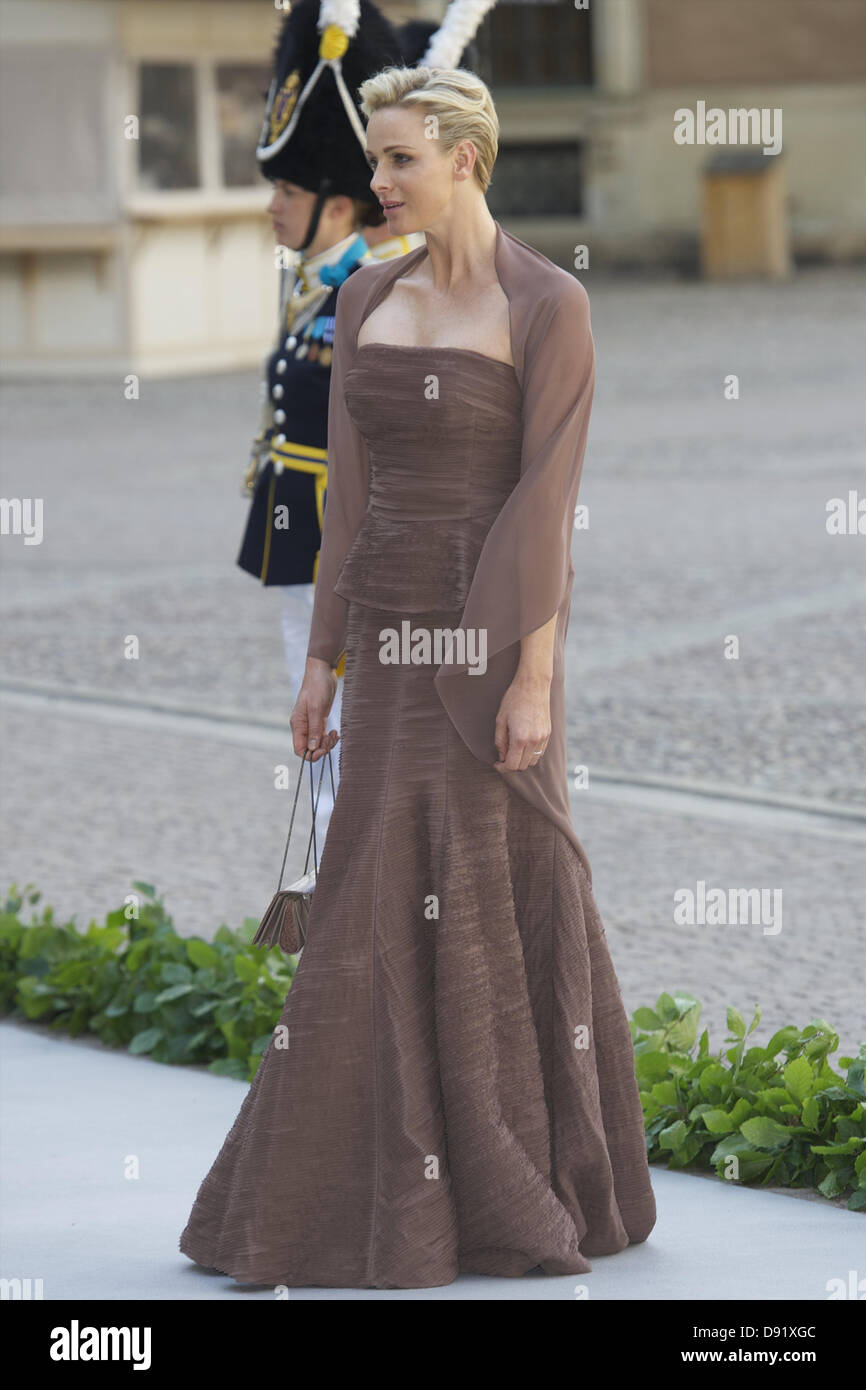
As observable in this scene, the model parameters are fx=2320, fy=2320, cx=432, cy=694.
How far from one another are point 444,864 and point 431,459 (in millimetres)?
635

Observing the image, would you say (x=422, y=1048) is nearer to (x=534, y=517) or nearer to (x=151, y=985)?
(x=534, y=517)

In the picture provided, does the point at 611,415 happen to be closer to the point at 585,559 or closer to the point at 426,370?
the point at 585,559

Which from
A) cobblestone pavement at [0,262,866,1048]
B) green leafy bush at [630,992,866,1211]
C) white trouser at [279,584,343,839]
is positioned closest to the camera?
green leafy bush at [630,992,866,1211]

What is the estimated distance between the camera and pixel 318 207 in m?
5.02

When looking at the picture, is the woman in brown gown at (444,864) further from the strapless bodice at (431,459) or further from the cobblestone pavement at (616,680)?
the cobblestone pavement at (616,680)

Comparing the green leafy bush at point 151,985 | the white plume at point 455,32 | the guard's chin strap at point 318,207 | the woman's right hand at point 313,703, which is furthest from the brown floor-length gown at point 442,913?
the guard's chin strap at point 318,207

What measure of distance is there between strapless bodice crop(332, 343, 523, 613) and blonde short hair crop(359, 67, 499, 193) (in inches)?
12.1

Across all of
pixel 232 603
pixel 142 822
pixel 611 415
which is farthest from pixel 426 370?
pixel 611 415

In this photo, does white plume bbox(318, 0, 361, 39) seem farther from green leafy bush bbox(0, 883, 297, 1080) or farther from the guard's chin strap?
green leafy bush bbox(0, 883, 297, 1080)

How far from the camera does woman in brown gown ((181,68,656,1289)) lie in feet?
11.7

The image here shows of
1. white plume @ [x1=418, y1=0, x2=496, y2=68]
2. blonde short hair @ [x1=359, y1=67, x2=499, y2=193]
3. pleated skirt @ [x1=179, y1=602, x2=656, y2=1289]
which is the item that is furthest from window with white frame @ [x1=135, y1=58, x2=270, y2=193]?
pleated skirt @ [x1=179, y1=602, x2=656, y2=1289]

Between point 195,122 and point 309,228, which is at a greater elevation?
point 195,122

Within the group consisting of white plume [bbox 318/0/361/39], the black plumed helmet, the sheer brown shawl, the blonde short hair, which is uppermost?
white plume [bbox 318/0/361/39]

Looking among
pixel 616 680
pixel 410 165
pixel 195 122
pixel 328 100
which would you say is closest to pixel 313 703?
pixel 410 165
